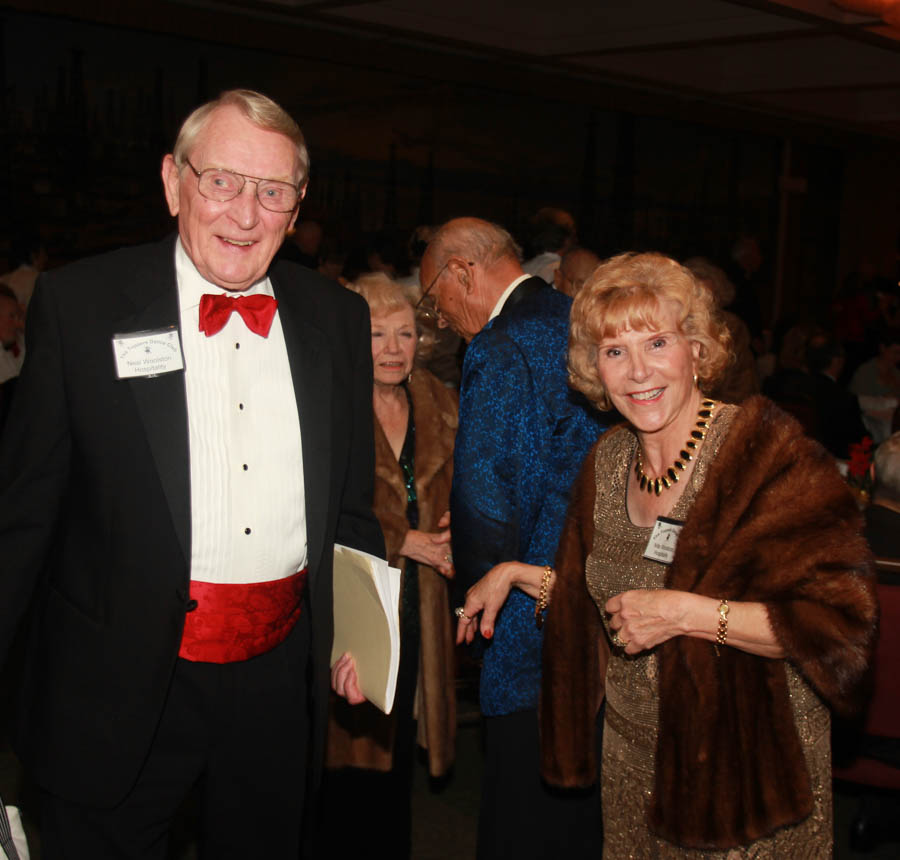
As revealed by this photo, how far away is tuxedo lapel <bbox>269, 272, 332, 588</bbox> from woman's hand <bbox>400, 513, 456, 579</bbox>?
2.86 feet

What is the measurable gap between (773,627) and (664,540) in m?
0.25

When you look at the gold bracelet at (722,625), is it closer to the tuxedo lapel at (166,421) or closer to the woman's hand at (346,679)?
the woman's hand at (346,679)

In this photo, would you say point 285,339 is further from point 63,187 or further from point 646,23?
point 646,23

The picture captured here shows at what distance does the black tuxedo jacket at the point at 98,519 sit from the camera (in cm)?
168

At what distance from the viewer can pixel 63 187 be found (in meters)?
7.39

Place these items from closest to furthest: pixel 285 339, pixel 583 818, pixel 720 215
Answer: pixel 285 339, pixel 583 818, pixel 720 215

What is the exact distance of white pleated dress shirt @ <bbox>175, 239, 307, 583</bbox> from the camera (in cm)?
181

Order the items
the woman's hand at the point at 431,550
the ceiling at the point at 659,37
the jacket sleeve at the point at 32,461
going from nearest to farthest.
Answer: the jacket sleeve at the point at 32,461 → the woman's hand at the point at 431,550 → the ceiling at the point at 659,37

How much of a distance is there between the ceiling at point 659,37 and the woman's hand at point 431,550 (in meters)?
4.85

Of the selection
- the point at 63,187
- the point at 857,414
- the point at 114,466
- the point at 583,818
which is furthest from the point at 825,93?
the point at 114,466

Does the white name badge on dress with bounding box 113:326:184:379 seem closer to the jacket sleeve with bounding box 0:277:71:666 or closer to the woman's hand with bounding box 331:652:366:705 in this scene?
the jacket sleeve with bounding box 0:277:71:666

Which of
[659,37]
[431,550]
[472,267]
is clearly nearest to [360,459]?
[431,550]

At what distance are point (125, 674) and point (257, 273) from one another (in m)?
0.75

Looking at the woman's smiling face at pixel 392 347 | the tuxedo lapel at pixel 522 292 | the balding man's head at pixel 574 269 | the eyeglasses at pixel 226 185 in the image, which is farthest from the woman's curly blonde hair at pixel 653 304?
the balding man's head at pixel 574 269
